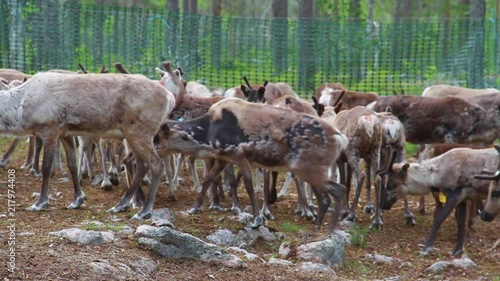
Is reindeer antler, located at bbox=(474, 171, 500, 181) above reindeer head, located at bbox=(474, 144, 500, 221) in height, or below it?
above

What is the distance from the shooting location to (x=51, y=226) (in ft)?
30.5

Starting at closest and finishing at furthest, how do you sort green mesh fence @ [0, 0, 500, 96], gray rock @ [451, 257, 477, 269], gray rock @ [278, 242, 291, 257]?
gray rock @ [278, 242, 291, 257] → gray rock @ [451, 257, 477, 269] → green mesh fence @ [0, 0, 500, 96]

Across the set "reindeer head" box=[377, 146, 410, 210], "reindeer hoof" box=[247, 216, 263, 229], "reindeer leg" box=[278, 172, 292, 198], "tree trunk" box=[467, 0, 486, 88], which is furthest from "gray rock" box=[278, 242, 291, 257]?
"tree trunk" box=[467, 0, 486, 88]

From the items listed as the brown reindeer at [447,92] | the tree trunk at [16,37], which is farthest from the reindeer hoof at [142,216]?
the tree trunk at [16,37]

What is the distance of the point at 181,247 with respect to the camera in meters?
8.47

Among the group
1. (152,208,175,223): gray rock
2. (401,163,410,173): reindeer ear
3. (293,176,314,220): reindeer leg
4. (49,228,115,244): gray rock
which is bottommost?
Result: (293,176,314,220): reindeer leg

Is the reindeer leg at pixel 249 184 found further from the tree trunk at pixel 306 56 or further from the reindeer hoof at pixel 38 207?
the tree trunk at pixel 306 56

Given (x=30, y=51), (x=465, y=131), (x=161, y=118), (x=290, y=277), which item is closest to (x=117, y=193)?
(x=161, y=118)

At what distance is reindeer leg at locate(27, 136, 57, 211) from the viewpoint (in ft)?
33.4

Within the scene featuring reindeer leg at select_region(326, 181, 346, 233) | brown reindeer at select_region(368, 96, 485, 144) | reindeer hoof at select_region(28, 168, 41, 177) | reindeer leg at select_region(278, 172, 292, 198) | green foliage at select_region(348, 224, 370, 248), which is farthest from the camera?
brown reindeer at select_region(368, 96, 485, 144)

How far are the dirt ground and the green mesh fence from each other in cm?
463

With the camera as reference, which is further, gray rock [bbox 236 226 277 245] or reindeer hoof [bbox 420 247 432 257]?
reindeer hoof [bbox 420 247 432 257]

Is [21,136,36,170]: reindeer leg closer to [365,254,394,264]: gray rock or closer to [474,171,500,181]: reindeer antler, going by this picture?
[365,254,394,264]: gray rock

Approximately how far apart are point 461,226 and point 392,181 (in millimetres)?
1145
